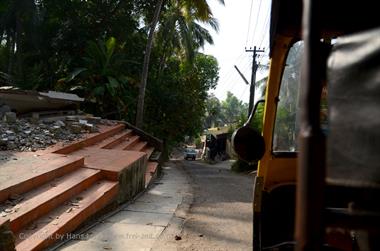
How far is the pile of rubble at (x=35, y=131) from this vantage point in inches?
295

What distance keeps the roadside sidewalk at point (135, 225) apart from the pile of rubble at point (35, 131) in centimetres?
217

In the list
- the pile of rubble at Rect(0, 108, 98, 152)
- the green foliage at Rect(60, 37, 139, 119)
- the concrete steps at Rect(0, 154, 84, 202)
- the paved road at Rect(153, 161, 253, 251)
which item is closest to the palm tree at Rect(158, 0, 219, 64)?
the green foliage at Rect(60, 37, 139, 119)

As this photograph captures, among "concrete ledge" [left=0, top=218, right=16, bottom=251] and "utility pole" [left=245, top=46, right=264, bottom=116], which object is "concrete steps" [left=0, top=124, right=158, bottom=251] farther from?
"utility pole" [left=245, top=46, right=264, bottom=116]

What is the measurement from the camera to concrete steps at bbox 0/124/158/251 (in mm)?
4438

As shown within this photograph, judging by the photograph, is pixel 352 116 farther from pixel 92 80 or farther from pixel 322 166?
pixel 92 80

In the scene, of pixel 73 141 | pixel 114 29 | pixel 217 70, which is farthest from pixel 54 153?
pixel 217 70

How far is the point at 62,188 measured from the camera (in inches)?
220

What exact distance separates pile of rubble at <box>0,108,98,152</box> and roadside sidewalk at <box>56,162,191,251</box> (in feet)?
7.13

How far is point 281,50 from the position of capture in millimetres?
3035

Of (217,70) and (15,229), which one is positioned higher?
(217,70)

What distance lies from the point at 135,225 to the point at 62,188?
1.11 m

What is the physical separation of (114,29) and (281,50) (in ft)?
60.8

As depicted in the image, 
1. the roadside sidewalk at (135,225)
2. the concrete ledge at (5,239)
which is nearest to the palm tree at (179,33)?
the roadside sidewalk at (135,225)

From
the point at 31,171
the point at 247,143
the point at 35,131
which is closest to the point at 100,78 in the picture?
the point at 35,131
